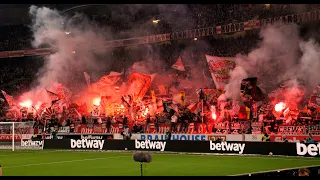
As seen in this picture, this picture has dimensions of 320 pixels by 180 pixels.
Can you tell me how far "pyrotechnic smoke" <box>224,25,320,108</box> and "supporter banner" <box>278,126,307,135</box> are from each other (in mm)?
2698

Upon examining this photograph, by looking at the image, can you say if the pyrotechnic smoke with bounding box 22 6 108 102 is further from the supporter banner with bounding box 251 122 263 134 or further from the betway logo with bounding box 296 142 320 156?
the betway logo with bounding box 296 142 320 156

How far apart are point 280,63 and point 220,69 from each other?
568 centimetres

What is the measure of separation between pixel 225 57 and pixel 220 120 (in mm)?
5859

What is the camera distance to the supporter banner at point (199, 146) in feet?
85.5

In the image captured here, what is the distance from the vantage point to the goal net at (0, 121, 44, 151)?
37.8 m

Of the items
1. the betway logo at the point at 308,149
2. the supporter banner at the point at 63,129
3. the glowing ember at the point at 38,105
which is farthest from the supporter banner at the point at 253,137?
the glowing ember at the point at 38,105

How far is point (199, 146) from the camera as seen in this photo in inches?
1183

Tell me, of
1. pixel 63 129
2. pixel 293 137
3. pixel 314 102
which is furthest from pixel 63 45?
pixel 293 137

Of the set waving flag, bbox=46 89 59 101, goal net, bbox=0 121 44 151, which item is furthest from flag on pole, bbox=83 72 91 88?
goal net, bbox=0 121 44 151

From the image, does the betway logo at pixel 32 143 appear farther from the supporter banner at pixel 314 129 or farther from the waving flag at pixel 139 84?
the supporter banner at pixel 314 129

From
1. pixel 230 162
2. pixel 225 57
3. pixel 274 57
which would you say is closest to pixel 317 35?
pixel 274 57

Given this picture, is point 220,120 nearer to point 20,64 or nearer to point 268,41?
point 268,41

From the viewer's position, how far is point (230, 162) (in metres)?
24.8

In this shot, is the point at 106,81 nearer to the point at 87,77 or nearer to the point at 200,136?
the point at 87,77
